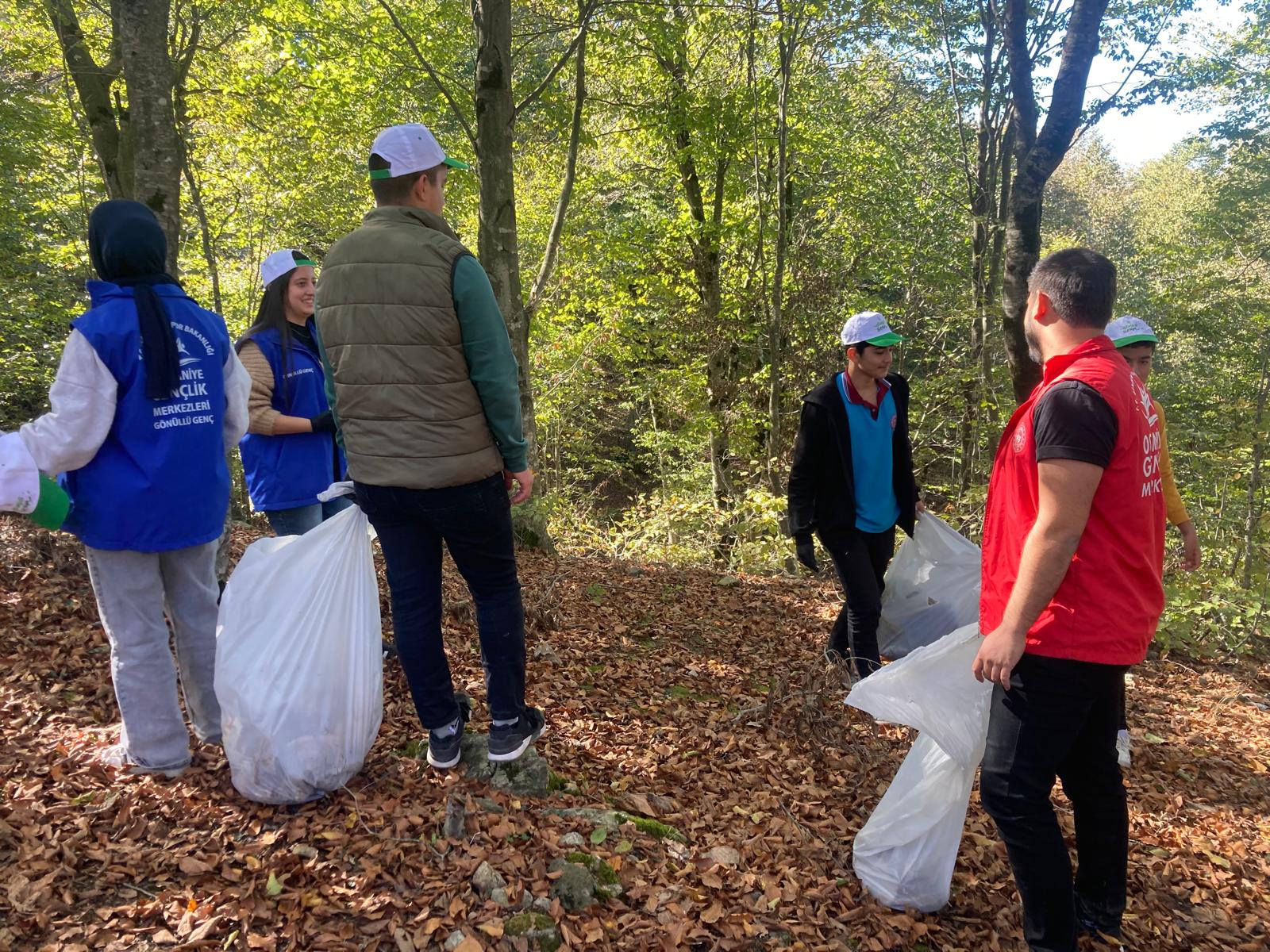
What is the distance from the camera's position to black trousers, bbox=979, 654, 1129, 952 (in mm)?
2033

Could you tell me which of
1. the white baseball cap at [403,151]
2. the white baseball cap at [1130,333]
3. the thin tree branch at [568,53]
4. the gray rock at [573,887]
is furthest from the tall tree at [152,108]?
the white baseball cap at [1130,333]

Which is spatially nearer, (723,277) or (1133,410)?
(1133,410)

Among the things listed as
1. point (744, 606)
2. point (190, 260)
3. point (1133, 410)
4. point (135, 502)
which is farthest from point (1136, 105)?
point (190, 260)

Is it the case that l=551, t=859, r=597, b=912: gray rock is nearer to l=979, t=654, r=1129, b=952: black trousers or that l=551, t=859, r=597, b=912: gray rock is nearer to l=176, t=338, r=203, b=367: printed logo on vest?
l=979, t=654, r=1129, b=952: black trousers

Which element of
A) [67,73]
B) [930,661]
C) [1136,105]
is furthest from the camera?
[1136,105]

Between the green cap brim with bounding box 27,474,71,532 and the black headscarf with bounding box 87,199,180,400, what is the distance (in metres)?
0.41

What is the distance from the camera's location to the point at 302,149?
11.2 metres

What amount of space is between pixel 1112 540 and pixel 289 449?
3213 millimetres

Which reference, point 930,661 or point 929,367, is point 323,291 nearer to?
point 930,661

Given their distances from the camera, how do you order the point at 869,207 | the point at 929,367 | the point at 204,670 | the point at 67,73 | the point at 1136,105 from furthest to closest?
the point at 929,367 < the point at 869,207 < the point at 1136,105 < the point at 67,73 < the point at 204,670

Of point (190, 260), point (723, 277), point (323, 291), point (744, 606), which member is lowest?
point (744, 606)

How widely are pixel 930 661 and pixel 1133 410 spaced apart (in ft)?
3.08

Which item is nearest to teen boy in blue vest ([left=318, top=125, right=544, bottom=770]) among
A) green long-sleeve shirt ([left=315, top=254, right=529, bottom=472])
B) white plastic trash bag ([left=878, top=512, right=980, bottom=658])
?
green long-sleeve shirt ([left=315, top=254, right=529, bottom=472])

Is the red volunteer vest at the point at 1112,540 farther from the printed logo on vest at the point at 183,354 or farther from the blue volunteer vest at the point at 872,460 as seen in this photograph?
the printed logo on vest at the point at 183,354
